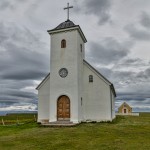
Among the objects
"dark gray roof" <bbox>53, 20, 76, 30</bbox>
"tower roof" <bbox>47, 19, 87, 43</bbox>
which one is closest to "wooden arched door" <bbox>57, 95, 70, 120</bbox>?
"tower roof" <bbox>47, 19, 87, 43</bbox>

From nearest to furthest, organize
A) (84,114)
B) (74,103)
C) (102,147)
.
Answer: (102,147)
(74,103)
(84,114)

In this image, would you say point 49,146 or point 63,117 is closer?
point 49,146

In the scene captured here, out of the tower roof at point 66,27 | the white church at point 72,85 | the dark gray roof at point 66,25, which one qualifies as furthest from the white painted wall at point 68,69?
the dark gray roof at point 66,25

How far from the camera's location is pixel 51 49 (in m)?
24.0

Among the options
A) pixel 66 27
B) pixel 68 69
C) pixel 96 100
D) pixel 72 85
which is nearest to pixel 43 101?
pixel 72 85

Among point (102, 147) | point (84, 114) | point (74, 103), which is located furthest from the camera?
point (84, 114)

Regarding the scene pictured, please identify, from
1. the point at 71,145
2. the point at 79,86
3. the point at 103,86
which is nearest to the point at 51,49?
the point at 79,86

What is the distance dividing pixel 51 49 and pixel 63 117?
7.55 m

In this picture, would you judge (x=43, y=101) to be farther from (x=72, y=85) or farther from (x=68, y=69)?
(x=68, y=69)

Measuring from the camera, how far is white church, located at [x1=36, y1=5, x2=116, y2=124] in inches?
879

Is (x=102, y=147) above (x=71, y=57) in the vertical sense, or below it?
below

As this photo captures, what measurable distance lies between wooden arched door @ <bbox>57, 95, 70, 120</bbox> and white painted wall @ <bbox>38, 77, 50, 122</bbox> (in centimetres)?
303

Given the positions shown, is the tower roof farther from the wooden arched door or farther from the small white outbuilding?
the wooden arched door

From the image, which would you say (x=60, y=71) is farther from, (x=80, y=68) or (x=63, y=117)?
(x=63, y=117)
